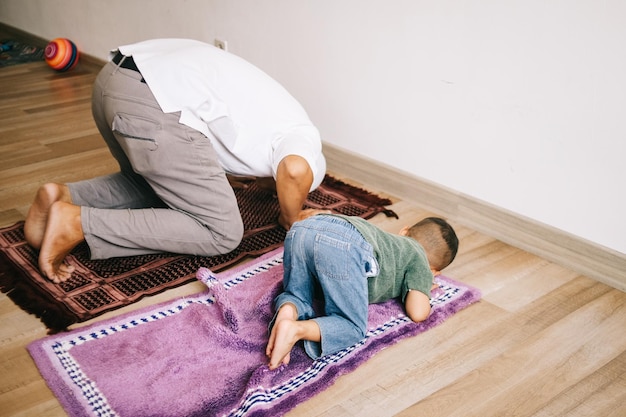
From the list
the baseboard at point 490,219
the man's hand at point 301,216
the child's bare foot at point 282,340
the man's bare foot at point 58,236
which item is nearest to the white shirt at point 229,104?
the man's hand at point 301,216

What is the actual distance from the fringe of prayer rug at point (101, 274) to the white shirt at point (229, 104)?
0.24m

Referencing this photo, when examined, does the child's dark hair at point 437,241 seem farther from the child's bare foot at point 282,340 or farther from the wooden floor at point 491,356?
the child's bare foot at point 282,340

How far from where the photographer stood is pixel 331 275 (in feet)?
4.96

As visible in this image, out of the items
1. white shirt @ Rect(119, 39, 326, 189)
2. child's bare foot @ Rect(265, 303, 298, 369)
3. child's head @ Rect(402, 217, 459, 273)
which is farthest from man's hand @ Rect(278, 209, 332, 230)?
child's bare foot @ Rect(265, 303, 298, 369)

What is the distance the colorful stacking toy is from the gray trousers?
7.90ft

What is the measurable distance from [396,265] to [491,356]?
0.32 metres

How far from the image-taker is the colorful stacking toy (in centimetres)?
412

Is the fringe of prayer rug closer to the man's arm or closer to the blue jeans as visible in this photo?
the man's arm

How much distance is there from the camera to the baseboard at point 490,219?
6.26ft

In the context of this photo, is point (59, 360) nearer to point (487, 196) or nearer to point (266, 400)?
point (266, 400)

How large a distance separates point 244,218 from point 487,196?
82cm

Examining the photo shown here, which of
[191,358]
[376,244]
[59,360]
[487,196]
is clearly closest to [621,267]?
[487,196]

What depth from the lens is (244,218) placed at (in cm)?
225

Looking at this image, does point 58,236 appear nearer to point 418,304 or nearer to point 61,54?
point 418,304
